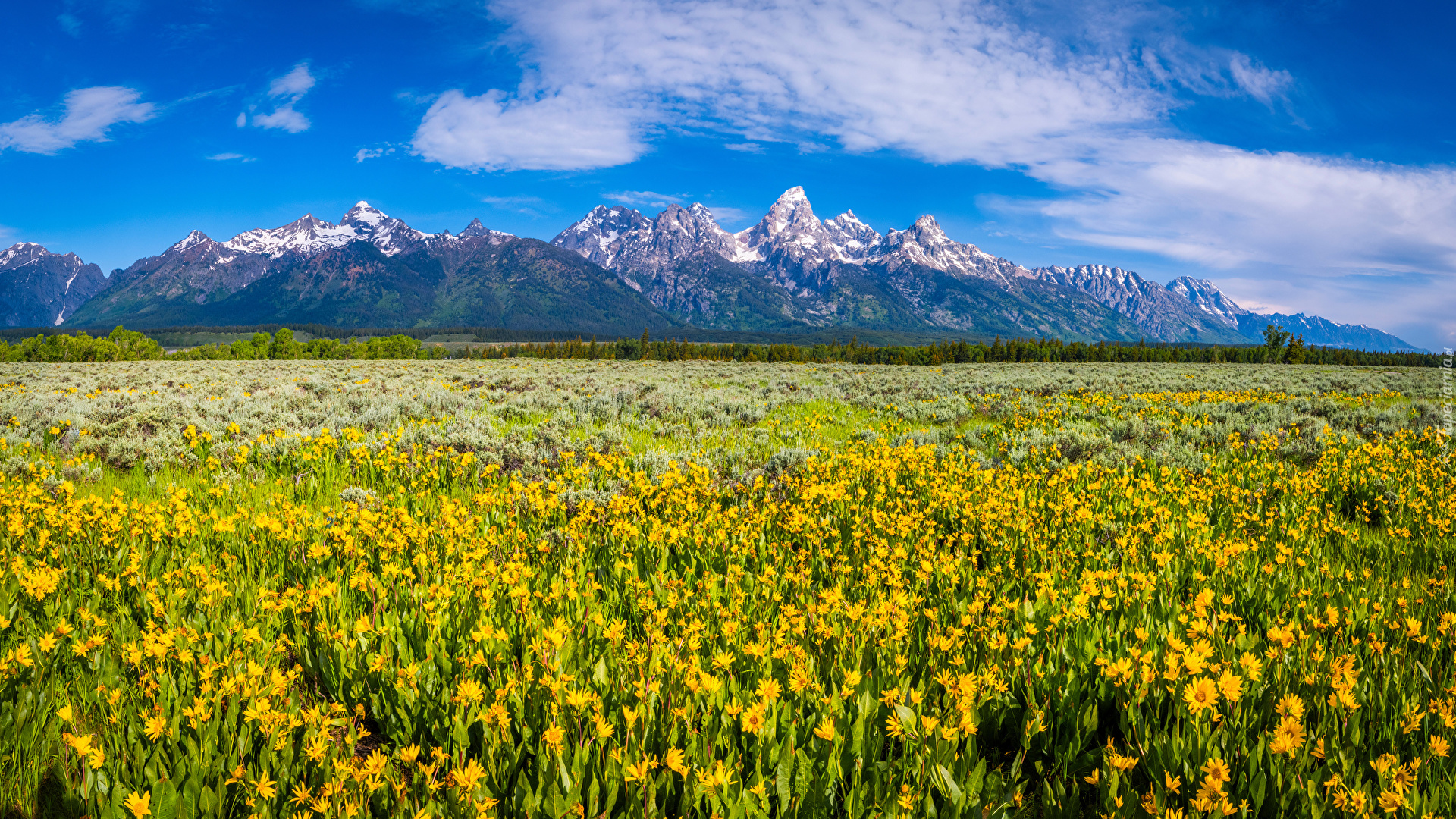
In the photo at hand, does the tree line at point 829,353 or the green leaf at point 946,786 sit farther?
the tree line at point 829,353

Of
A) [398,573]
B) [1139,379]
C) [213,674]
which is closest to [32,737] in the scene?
[213,674]

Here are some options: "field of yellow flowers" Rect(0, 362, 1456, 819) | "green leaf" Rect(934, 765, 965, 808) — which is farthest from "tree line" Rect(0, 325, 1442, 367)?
"green leaf" Rect(934, 765, 965, 808)

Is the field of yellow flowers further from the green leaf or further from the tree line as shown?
the tree line

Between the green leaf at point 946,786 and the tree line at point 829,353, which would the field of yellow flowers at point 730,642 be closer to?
the green leaf at point 946,786

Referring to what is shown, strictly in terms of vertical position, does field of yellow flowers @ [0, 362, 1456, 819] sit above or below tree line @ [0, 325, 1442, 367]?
below

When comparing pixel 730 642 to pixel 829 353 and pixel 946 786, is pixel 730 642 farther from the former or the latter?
pixel 829 353

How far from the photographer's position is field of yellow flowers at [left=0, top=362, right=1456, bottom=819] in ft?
7.34

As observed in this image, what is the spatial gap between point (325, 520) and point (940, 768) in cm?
534

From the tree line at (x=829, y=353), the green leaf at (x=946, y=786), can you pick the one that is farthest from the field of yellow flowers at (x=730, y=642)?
the tree line at (x=829, y=353)

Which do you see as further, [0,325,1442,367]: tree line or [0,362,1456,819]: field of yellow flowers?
[0,325,1442,367]: tree line

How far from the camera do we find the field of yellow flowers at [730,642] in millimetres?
2236

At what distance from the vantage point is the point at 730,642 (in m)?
3.10

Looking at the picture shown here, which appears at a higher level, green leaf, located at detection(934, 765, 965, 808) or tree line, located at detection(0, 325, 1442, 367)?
tree line, located at detection(0, 325, 1442, 367)

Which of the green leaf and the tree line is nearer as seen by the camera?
the green leaf
